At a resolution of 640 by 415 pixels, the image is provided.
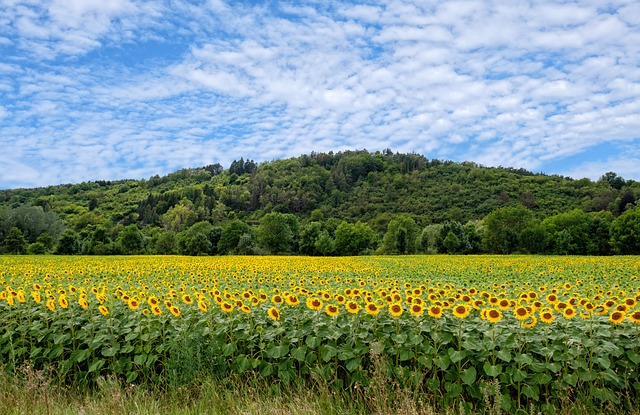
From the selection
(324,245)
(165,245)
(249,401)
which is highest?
(324,245)

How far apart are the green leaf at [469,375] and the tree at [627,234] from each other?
70.5 m

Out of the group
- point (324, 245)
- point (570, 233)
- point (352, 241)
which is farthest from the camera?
point (352, 241)

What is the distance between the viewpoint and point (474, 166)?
142 m

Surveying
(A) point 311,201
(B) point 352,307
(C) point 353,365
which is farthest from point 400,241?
(C) point 353,365

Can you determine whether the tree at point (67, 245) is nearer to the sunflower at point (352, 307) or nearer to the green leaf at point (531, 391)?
the sunflower at point (352, 307)

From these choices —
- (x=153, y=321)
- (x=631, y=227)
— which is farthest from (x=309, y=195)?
(x=153, y=321)

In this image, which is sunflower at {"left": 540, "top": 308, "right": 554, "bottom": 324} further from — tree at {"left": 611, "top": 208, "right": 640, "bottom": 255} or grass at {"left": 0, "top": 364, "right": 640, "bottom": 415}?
tree at {"left": 611, "top": 208, "right": 640, "bottom": 255}

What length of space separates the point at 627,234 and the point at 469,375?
236 ft

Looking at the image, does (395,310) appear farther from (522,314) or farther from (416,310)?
(522,314)

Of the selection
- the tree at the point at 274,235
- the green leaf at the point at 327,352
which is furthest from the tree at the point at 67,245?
the green leaf at the point at 327,352

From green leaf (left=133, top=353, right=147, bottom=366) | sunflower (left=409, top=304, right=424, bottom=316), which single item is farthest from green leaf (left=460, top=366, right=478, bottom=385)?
green leaf (left=133, top=353, right=147, bottom=366)

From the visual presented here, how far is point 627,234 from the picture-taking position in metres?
63.5

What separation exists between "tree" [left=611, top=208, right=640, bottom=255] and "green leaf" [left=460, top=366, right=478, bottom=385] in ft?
231

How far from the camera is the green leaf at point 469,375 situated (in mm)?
4871
